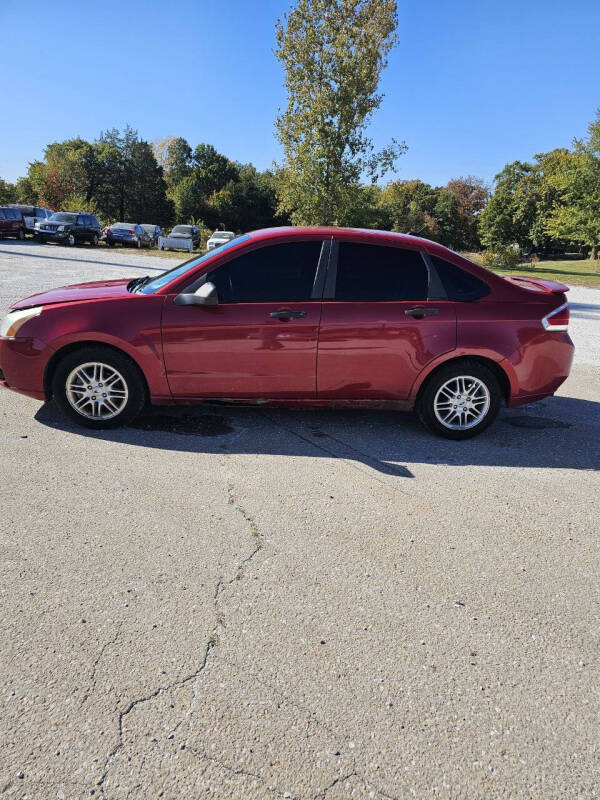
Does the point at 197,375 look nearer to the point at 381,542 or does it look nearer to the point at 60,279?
the point at 381,542

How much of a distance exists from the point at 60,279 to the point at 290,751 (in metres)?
15.4

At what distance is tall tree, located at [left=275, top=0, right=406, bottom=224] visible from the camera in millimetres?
24344

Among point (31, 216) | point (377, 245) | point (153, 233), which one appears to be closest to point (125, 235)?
point (153, 233)

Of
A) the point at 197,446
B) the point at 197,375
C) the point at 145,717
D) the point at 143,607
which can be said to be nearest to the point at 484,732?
the point at 145,717

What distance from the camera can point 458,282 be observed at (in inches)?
193

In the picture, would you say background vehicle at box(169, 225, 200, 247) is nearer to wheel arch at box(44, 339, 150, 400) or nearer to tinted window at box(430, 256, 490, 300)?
wheel arch at box(44, 339, 150, 400)

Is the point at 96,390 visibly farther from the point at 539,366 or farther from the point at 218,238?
the point at 218,238

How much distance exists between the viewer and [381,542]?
325 centimetres

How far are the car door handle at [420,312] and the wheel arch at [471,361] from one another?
1.37 feet

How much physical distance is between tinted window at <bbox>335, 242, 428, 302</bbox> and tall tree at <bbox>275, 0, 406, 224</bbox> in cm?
2240

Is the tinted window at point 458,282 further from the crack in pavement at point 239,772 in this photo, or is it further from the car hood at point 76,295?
the crack in pavement at point 239,772

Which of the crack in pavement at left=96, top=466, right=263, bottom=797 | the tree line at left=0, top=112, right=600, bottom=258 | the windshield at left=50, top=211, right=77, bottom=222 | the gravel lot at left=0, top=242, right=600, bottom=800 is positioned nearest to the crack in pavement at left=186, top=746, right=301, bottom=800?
the gravel lot at left=0, top=242, right=600, bottom=800

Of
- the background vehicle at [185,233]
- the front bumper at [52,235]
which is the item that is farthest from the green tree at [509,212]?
the front bumper at [52,235]

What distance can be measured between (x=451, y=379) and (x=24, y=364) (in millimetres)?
3635
